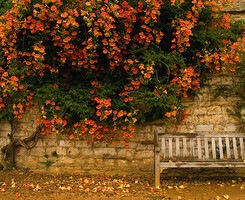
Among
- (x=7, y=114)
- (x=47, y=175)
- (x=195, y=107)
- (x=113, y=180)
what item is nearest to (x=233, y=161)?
(x=195, y=107)

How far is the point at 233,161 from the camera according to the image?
3.85 metres

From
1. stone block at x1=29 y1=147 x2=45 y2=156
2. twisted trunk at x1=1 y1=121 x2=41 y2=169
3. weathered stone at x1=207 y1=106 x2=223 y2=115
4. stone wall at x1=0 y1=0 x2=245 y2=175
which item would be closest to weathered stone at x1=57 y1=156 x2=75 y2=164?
stone wall at x1=0 y1=0 x2=245 y2=175

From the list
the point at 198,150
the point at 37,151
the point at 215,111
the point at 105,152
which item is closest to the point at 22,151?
the point at 37,151

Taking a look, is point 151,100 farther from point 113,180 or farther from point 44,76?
point 44,76

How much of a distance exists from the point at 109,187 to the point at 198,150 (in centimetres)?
171

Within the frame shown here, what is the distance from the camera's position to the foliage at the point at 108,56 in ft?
11.9

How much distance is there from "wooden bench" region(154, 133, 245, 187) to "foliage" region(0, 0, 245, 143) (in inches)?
18.5

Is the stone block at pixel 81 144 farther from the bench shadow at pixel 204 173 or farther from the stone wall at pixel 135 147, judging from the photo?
the bench shadow at pixel 204 173

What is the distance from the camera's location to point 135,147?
4.45 metres

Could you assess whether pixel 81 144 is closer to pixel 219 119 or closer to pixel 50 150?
pixel 50 150

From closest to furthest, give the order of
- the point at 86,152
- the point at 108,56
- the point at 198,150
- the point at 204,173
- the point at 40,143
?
the point at 108,56 < the point at 198,150 < the point at 204,173 < the point at 86,152 < the point at 40,143

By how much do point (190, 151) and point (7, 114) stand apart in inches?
142

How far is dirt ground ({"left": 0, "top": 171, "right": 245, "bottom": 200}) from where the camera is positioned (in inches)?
134

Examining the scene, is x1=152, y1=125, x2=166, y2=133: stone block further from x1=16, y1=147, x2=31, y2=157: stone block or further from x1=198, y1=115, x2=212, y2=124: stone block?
x1=16, y1=147, x2=31, y2=157: stone block
